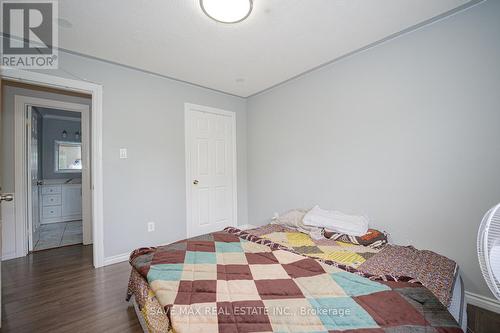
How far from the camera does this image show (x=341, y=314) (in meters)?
0.95

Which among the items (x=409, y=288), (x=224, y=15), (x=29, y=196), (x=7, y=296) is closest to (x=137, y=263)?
(x=7, y=296)

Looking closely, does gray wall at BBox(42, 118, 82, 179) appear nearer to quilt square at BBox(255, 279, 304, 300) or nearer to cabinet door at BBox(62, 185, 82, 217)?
cabinet door at BBox(62, 185, 82, 217)

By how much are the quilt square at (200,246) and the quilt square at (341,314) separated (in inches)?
36.6

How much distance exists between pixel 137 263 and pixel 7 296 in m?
1.52

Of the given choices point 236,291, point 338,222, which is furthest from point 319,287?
point 338,222

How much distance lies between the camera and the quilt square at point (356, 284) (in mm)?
1116

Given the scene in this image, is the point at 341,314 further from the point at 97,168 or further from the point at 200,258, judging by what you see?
the point at 97,168

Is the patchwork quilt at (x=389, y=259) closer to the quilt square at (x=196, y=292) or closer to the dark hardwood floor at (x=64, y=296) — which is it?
the quilt square at (x=196, y=292)

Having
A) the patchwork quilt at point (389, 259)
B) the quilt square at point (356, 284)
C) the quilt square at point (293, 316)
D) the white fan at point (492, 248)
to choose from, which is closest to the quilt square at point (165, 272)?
the quilt square at point (293, 316)

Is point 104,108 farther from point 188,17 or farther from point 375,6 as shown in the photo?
point 375,6

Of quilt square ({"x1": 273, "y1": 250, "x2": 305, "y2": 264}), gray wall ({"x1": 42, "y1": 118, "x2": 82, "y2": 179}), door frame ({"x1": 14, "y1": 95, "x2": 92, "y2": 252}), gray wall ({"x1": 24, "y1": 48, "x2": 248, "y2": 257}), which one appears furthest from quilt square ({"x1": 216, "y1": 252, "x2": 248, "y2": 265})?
gray wall ({"x1": 42, "y1": 118, "x2": 82, "y2": 179})

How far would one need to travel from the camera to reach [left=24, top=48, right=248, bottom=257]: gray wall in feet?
8.61

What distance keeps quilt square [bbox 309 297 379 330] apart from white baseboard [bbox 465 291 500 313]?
1.58m

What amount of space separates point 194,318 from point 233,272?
43cm
